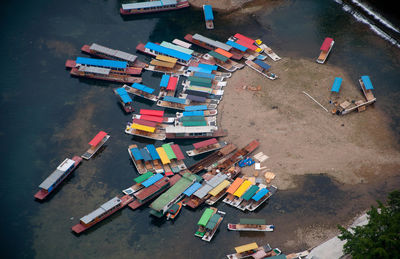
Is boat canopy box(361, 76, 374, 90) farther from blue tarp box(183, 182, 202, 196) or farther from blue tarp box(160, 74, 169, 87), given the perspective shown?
blue tarp box(183, 182, 202, 196)

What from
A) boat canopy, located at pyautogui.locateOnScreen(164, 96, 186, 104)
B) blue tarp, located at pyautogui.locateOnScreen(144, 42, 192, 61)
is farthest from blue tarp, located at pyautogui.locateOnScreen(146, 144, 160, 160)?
blue tarp, located at pyautogui.locateOnScreen(144, 42, 192, 61)

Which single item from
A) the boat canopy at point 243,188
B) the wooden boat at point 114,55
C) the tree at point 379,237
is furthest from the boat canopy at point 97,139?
the tree at point 379,237

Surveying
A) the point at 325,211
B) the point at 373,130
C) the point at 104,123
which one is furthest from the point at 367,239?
the point at 104,123

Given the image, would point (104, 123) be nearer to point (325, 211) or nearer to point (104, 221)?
point (104, 221)

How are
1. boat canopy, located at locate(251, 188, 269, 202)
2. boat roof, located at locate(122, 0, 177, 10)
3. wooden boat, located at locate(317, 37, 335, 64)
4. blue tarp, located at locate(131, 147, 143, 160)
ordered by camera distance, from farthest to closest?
1. boat roof, located at locate(122, 0, 177, 10)
2. wooden boat, located at locate(317, 37, 335, 64)
3. blue tarp, located at locate(131, 147, 143, 160)
4. boat canopy, located at locate(251, 188, 269, 202)

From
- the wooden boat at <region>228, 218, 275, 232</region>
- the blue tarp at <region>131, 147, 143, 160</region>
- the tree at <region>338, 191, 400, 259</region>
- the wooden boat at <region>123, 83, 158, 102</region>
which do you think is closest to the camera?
the tree at <region>338, 191, 400, 259</region>

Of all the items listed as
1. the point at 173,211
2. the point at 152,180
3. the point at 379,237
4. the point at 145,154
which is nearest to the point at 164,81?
the point at 145,154

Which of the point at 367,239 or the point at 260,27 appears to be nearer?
the point at 367,239

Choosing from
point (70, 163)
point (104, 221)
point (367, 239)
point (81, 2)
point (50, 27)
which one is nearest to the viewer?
point (367, 239)
